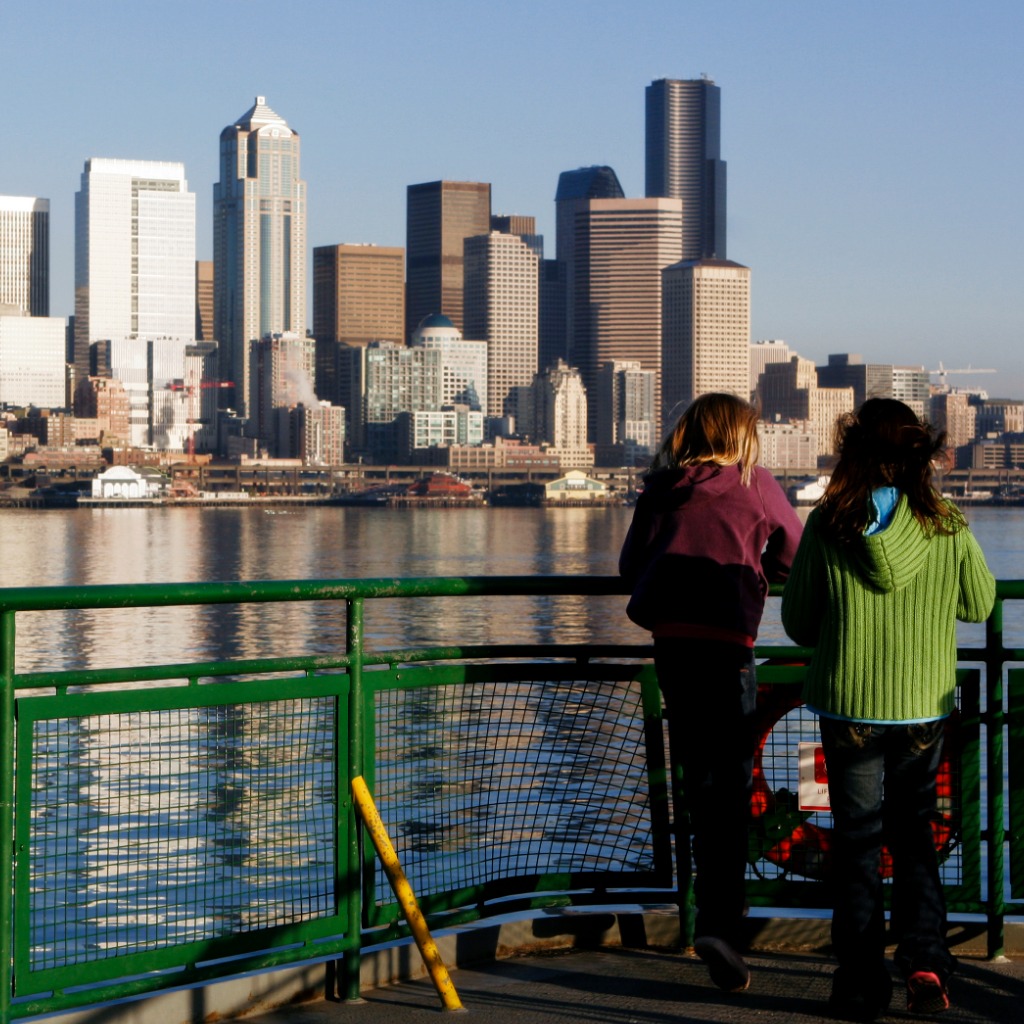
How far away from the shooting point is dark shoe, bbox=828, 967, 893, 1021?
17.4 ft

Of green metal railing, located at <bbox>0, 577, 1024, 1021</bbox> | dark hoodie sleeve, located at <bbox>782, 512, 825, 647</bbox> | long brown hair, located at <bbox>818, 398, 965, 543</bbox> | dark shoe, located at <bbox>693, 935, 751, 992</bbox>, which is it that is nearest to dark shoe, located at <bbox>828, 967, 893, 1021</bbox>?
dark shoe, located at <bbox>693, 935, 751, 992</bbox>

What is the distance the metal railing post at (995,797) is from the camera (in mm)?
5910

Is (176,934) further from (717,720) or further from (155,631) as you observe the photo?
(155,631)

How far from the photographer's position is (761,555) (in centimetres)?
568

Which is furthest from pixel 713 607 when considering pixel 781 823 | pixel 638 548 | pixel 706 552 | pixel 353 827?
pixel 353 827

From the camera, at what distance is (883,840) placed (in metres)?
5.38

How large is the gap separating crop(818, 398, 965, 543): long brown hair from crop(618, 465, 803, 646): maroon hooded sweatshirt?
0.34 m

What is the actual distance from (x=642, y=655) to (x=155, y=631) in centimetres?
4549

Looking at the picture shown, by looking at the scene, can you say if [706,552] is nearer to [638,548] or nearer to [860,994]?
[638,548]

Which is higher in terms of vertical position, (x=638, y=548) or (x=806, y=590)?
(x=638, y=548)

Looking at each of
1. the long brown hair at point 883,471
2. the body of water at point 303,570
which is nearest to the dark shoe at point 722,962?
the long brown hair at point 883,471

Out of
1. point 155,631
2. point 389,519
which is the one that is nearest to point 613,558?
point 155,631

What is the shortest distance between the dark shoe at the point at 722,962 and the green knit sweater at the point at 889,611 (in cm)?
84

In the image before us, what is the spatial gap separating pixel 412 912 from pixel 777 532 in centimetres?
158
